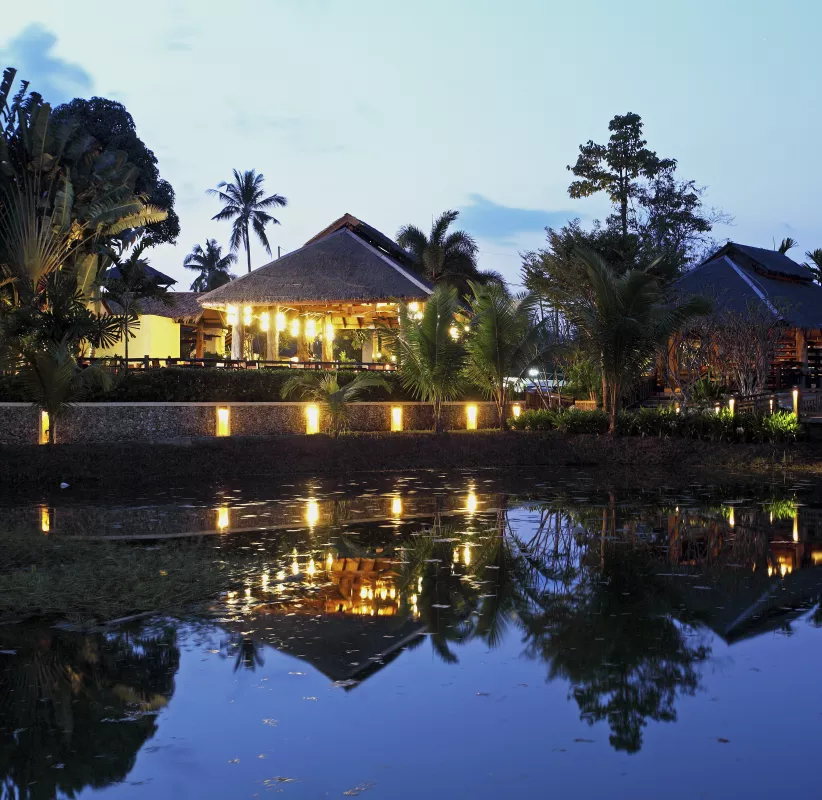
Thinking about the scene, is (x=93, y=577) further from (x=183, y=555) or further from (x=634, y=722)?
(x=634, y=722)

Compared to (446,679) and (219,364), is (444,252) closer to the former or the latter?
(219,364)

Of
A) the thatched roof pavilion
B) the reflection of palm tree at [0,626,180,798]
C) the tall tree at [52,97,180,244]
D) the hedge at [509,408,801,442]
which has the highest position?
the tall tree at [52,97,180,244]

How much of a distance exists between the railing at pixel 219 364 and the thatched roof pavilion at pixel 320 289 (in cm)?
171

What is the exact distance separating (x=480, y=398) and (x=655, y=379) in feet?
A: 27.9

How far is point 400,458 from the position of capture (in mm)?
19922

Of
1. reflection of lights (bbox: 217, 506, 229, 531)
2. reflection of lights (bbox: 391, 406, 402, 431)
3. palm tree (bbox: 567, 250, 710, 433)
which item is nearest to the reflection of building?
reflection of lights (bbox: 217, 506, 229, 531)

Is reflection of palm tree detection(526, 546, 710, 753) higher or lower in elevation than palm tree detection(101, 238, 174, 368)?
lower

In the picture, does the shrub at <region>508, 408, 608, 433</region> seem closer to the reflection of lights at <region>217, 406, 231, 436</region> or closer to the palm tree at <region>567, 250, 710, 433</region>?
the palm tree at <region>567, 250, 710, 433</region>

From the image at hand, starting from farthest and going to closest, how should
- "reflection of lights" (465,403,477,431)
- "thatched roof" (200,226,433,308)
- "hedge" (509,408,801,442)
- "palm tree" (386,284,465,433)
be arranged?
"thatched roof" (200,226,433,308)
"reflection of lights" (465,403,477,431)
"palm tree" (386,284,465,433)
"hedge" (509,408,801,442)

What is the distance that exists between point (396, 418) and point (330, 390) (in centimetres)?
318

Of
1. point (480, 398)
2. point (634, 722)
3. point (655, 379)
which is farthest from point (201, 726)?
point (655, 379)

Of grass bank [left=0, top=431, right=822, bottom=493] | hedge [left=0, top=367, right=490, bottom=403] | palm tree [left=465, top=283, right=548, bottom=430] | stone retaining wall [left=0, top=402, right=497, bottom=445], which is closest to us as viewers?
grass bank [left=0, top=431, right=822, bottom=493]

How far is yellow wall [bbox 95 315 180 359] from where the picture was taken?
31.8 meters

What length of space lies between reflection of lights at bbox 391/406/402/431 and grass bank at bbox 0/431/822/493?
2369 mm
